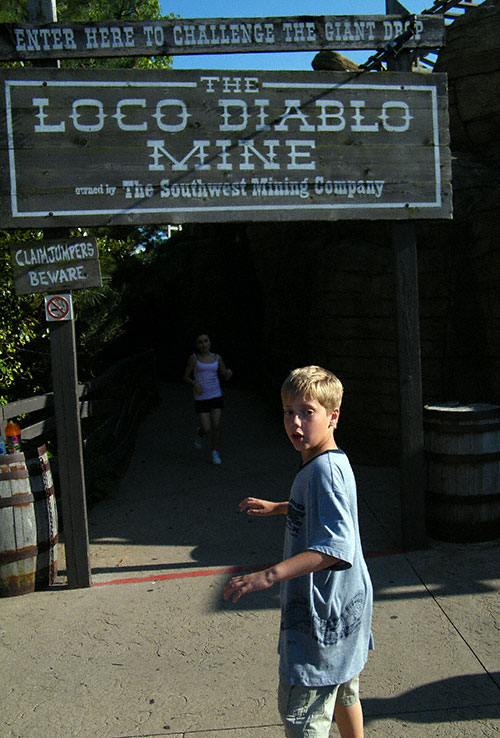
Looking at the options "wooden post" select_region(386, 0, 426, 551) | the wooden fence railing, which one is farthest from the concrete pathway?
the wooden fence railing

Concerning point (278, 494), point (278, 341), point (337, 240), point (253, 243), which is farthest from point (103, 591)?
point (253, 243)

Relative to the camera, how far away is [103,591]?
4512mm

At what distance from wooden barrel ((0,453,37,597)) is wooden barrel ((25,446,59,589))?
5cm

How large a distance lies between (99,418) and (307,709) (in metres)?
7.73

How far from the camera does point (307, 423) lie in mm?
A: 2129

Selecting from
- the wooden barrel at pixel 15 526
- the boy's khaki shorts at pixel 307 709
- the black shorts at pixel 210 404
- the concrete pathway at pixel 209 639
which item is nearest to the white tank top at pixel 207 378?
the black shorts at pixel 210 404

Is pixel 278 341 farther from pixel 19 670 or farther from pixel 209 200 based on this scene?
pixel 19 670

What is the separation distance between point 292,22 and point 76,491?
3606 mm

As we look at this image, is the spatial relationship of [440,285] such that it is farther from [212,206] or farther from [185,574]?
[185,574]

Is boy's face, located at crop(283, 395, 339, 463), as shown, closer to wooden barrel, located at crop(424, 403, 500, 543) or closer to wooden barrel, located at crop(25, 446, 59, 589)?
wooden barrel, located at crop(25, 446, 59, 589)

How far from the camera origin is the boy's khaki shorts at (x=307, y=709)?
206 cm

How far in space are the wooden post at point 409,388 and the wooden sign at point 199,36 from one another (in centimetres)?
35

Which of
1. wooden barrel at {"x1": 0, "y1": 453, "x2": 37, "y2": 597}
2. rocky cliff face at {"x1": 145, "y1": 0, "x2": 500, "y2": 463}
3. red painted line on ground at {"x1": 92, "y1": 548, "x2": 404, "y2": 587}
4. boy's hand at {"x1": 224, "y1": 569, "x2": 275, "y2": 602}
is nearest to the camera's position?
boy's hand at {"x1": 224, "y1": 569, "x2": 275, "y2": 602}

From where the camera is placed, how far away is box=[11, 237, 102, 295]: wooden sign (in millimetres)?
4551
